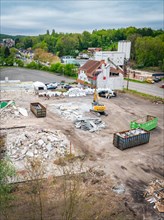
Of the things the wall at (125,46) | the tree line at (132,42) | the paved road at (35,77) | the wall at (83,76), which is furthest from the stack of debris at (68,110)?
the wall at (125,46)

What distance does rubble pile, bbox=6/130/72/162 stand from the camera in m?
18.9

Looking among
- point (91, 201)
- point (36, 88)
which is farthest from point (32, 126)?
point (36, 88)

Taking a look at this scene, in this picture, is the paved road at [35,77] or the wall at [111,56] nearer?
the wall at [111,56]

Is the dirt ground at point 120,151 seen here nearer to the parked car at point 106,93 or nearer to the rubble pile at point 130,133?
the rubble pile at point 130,133

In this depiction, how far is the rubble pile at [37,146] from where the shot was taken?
62.0 ft

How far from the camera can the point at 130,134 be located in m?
22.1

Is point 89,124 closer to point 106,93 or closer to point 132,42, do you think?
point 106,93

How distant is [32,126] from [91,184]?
12.3 m

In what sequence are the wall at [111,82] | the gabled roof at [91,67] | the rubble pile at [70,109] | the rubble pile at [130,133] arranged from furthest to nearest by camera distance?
1. the gabled roof at [91,67]
2. the wall at [111,82]
3. the rubble pile at [70,109]
4. the rubble pile at [130,133]

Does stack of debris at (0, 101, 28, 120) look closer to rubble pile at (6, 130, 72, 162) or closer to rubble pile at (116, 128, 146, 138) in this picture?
rubble pile at (6, 130, 72, 162)

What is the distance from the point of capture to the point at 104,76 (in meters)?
47.8

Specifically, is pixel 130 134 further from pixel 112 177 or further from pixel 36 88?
pixel 36 88

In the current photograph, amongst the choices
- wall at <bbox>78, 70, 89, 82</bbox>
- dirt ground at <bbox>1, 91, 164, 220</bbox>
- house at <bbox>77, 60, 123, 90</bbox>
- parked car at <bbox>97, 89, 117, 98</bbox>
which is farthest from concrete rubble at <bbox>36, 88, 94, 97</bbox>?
wall at <bbox>78, 70, 89, 82</bbox>

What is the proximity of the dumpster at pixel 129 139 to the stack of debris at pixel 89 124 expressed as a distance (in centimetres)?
452
